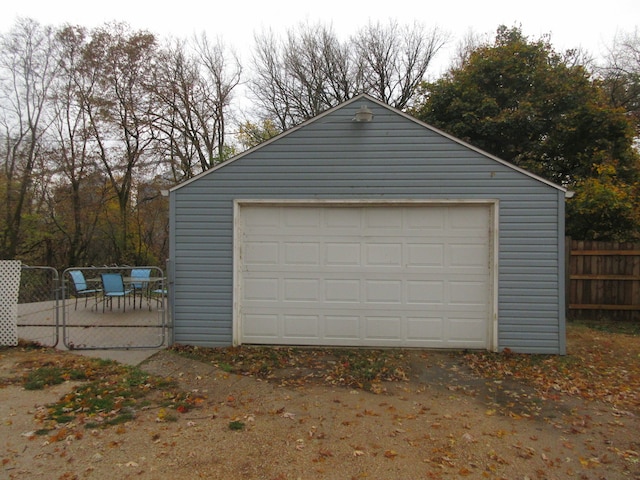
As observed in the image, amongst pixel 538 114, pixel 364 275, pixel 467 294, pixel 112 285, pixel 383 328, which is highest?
pixel 538 114

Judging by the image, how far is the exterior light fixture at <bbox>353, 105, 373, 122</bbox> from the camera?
252 inches

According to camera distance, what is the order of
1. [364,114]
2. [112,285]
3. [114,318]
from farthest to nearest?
[112,285] → [114,318] → [364,114]

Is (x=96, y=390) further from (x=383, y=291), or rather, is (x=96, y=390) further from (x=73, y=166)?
(x=73, y=166)

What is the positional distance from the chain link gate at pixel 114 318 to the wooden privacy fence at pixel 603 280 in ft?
26.5

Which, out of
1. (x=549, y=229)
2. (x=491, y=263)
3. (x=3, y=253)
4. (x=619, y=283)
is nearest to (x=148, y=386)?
(x=491, y=263)

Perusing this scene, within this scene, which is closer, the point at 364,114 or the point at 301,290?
the point at 364,114

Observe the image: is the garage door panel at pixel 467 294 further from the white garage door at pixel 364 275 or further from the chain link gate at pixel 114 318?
A: the chain link gate at pixel 114 318

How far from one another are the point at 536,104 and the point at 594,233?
425 centimetres

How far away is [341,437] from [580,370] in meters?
3.83

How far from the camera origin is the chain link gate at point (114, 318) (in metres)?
6.70

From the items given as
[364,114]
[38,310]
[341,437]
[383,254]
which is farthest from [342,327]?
[38,310]

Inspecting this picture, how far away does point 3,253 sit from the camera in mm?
17391

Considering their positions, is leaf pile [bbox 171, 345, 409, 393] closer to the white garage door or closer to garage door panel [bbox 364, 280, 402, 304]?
the white garage door

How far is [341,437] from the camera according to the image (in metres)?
3.76
